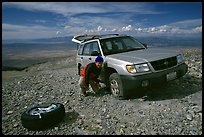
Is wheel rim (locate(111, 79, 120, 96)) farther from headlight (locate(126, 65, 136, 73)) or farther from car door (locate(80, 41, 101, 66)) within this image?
car door (locate(80, 41, 101, 66))

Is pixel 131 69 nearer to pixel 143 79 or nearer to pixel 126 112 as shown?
pixel 143 79

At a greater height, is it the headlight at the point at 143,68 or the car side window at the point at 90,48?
the car side window at the point at 90,48

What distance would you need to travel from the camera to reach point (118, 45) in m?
7.17

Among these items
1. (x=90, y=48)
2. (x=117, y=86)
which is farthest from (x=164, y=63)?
(x=90, y=48)

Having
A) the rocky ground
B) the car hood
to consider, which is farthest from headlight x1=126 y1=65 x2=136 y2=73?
the rocky ground

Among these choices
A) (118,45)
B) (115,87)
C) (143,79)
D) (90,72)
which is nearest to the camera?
(143,79)

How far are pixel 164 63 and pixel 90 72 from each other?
226cm

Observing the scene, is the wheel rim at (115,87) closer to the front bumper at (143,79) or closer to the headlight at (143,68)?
the front bumper at (143,79)

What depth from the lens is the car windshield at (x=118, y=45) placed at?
273 inches

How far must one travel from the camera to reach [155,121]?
15.9 ft

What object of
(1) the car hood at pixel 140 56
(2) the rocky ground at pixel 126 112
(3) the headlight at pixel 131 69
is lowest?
(2) the rocky ground at pixel 126 112

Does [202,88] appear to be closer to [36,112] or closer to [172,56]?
[172,56]

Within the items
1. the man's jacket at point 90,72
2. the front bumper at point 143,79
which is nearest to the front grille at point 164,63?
the front bumper at point 143,79

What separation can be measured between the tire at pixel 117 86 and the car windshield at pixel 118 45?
930 mm
